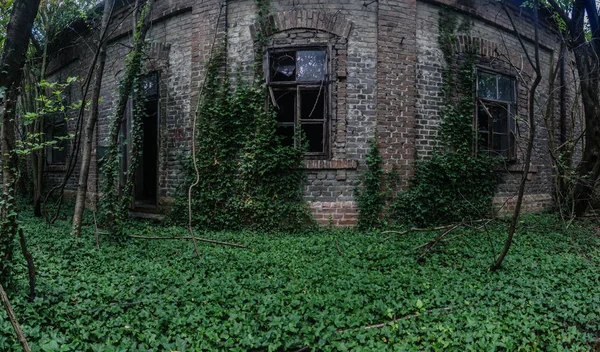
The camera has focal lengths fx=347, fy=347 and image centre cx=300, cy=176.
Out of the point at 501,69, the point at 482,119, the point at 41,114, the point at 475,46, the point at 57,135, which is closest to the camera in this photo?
the point at 41,114

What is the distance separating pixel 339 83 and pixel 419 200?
2.71 meters

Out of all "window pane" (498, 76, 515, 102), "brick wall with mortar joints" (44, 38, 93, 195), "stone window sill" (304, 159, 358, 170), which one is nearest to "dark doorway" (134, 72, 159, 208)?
"brick wall with mortar joints" (44, 38, 93, 195)

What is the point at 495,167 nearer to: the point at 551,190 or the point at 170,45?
the point at 551,190

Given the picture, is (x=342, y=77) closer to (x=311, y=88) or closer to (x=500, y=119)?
(x=311, y=88)

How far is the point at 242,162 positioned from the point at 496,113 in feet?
20.2

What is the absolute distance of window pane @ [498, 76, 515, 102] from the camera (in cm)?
827

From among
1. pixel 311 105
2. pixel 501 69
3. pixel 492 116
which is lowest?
pixel 492 116

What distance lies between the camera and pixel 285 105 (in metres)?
6.82

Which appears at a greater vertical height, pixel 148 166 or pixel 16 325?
pixel 148 166

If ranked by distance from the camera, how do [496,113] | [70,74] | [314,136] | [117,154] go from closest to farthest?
[117,154] → [314,136] → [496,113] → [70,74]

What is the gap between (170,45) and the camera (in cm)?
748

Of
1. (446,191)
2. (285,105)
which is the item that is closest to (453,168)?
(446,191)

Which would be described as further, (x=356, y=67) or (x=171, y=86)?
(x=171, y=86)

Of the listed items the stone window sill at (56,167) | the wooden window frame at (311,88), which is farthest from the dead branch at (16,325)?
the stone window sill at (56,167)
